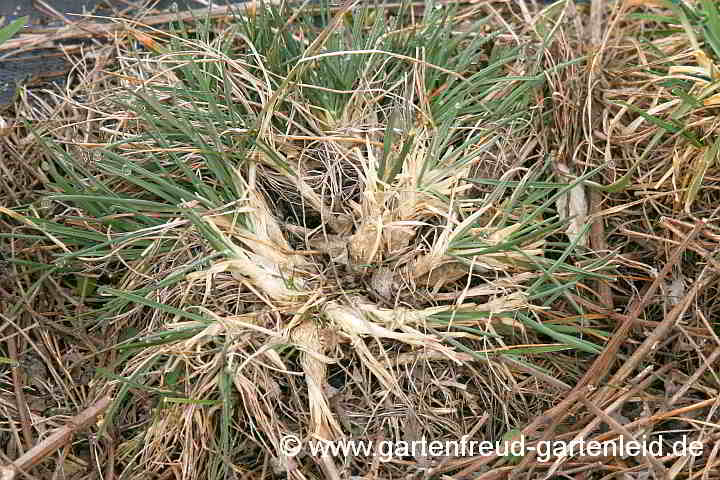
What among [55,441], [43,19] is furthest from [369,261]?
[43,19]

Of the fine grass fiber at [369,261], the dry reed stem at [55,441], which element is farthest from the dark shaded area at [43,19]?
the dry reed stem at [55,441]

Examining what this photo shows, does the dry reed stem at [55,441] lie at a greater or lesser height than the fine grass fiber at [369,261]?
lesser

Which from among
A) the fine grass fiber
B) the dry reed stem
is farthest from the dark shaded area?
the dry reed stem

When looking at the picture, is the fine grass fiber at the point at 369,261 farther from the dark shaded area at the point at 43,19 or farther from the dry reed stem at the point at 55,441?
the dark shaded area at the point at 43,19

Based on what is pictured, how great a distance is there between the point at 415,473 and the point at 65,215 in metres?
0.91

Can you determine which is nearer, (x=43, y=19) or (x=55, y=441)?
(x=55, y=441)

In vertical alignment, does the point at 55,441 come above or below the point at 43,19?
below

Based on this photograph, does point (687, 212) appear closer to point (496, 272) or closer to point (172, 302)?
point (496, 272)

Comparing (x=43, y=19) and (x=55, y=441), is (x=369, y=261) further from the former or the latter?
(x=43, y=19)

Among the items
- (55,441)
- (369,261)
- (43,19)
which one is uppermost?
(43,19)

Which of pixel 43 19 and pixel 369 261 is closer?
pixel 369 261

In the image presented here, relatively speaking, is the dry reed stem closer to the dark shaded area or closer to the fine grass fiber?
the fine grass fiber

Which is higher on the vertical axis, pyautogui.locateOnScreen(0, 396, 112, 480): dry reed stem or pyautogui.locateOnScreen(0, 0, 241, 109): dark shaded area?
pyautogui.locateOnScreen(0, 0, 241, 109): dark shaded area

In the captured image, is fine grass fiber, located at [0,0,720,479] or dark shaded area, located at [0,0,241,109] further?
dark shaded area, located at [0,0,241,109]
